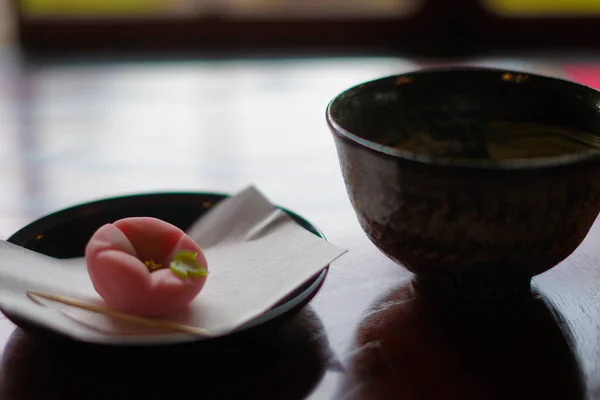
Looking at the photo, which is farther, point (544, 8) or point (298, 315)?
point (544, 8)

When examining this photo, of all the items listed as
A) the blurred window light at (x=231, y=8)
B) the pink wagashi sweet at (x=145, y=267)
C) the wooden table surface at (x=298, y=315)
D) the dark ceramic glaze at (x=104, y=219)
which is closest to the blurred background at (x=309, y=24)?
the blurred window light at (x=231, y=8)

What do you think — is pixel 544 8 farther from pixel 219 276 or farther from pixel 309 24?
pixel 219 276

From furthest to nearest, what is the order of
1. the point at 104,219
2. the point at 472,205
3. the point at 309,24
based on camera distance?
the point at 309,24 < the point at 104,219 < the point at 472,205

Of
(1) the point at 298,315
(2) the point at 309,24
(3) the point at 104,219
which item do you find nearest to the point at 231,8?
(2) the point at 309,24

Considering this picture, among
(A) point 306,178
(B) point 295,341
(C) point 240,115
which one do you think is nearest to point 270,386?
(B) point 295,341

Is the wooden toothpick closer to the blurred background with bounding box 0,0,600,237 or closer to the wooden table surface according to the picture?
the wooden table surface

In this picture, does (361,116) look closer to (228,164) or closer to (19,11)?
(228,164)

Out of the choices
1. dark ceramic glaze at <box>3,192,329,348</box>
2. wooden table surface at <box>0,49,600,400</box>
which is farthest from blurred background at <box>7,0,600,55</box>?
dark ceramic glaze at <box>3,192,329,348</box>

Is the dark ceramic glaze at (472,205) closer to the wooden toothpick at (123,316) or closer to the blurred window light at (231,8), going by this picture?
the wooden toothpick at (123,316)
